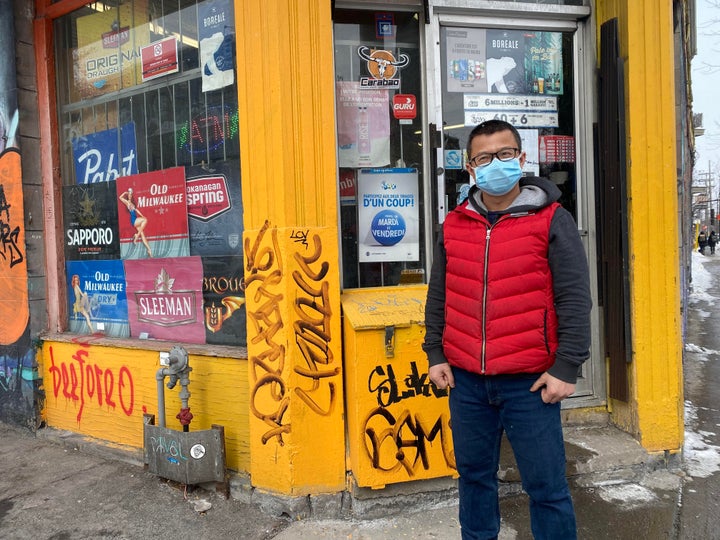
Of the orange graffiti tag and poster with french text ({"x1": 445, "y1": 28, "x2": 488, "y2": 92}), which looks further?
the orange graffiti tag

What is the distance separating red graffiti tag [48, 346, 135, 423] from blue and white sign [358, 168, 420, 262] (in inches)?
80.7

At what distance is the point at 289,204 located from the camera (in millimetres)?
3219

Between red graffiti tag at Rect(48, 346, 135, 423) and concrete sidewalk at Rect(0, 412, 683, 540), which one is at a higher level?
red graffiti tag at Rect(48, 346, 135, 423)

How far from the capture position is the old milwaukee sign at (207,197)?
3.74 metres

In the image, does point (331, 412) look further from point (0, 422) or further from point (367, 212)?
point (0, 422)

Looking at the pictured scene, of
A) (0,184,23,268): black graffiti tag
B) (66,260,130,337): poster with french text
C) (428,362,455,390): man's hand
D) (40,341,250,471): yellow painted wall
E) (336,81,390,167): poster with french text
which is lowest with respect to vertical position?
(40,341,250,471): yellow painted wall

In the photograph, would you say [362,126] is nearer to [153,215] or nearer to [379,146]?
[379,146]

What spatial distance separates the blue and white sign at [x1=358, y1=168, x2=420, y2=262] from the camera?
3.61 m

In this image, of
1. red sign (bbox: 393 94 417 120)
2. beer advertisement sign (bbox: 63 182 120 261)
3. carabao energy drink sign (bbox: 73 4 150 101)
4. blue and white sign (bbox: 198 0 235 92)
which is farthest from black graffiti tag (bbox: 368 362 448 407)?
carabao energy drink sign (bbox: 73 4 150 101)

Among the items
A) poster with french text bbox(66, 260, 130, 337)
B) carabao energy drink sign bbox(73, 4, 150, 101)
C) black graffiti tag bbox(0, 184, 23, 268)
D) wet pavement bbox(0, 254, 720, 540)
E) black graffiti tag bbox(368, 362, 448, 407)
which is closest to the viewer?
wet pavement bbox(0, 254, 720, 540)

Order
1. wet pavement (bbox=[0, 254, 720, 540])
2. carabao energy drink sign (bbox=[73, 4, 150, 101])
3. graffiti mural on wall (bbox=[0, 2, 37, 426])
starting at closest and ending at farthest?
wet pavement (bbox=[0, 254, 720, 540]), carabao energy drink sign (bbox=[73, 4, 150, 101]), graffiti mural on wall (bbox=[0, 2, 37, 426])

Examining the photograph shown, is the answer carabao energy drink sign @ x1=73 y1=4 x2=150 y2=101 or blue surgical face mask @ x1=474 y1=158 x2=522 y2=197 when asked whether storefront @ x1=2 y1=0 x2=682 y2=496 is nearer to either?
carabao energy drink sign @ x1=73 y1=4 x2=150 y2=101

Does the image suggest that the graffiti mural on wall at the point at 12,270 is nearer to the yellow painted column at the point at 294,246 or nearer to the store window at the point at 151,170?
the store window at the point at 151,170

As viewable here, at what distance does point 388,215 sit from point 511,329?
65.5 inches
